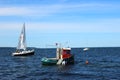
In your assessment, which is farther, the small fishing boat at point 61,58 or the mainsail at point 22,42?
the mainsail at point 22,42

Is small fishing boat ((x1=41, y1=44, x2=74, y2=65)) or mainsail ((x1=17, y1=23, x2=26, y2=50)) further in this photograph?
mainsail ((x1=17, y1=23, x2=26, y2=50))

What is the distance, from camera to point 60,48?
84.6 m

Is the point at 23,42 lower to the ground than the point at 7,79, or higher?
higher

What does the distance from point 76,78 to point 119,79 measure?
766cm

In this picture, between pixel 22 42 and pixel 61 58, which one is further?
pixel 22 42

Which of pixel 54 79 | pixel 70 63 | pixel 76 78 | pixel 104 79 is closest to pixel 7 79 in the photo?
pixel 54 79

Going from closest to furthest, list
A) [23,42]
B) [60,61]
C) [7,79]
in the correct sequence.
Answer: [7,79] < [60,61] < [23,42]

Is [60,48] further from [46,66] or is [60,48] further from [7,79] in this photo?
[7,79]

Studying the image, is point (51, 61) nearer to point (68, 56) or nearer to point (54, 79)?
point (68, 56)

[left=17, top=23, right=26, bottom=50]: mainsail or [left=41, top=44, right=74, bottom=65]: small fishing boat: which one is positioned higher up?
[left=17, top=23, right=26, bottom=50]: mainsail

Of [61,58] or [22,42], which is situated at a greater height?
[22,42]

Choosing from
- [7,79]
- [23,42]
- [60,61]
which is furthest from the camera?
[23,42]

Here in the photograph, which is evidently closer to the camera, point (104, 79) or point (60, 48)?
point (104, 79)

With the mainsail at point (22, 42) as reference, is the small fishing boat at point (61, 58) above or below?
below
